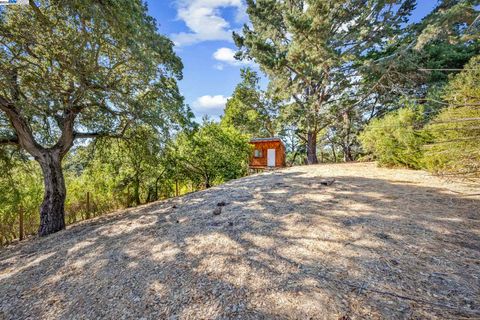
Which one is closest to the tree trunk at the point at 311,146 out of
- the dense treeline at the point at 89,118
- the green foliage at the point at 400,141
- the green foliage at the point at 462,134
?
the green foliage at the point at 400,141

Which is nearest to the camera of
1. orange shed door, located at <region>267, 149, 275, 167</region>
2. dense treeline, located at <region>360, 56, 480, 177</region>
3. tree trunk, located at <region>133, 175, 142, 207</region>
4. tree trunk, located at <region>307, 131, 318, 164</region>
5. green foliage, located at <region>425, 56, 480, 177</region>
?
green foliage, located at <region>425, 56, 480, 177</region>

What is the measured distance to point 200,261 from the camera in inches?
102

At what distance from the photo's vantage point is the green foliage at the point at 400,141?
6.58 metres

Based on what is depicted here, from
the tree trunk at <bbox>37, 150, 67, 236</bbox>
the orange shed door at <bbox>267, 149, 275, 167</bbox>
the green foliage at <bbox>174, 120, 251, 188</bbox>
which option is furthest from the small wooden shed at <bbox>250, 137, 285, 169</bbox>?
the tree trunk at <bbox>37, 150, 67, 236</bbox>

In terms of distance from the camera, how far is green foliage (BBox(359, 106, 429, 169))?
658 centimetres

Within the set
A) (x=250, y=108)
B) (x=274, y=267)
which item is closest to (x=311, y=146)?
(x=250, y=108)

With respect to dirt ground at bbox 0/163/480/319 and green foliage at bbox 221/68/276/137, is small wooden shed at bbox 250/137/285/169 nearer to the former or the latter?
green foliage at bbox 221/68/276/137

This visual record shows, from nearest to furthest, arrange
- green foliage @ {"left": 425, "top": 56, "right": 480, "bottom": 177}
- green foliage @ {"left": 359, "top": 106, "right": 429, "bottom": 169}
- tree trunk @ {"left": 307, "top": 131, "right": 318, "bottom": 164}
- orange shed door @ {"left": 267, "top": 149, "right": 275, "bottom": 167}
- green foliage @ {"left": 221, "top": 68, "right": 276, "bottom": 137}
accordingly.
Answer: green foliage @ {"left": 425, "top": 56, "right": 480, "bottom": 177}, green foliage @ {"left": 359, "top": 106, "right": 429, "bottom": 169}, tree trunk @ {"left": 307, "top": 131, "right": 318, "bottom": 164}, orange shed door @ {"left": 267, "top": 149, "right": 275, "bottom": 167}, green foliage @ {"left": 221, "top": 68, "right": 276, "bottom": 137}

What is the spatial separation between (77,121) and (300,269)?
7.55 metres

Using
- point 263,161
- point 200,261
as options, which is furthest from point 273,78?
point 200,261

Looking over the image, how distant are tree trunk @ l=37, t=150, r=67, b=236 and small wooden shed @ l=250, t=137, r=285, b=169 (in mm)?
11457

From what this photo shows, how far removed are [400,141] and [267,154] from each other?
916 centimetres

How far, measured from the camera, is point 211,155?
927 cm

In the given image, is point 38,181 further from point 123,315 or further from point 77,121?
point 123,315
